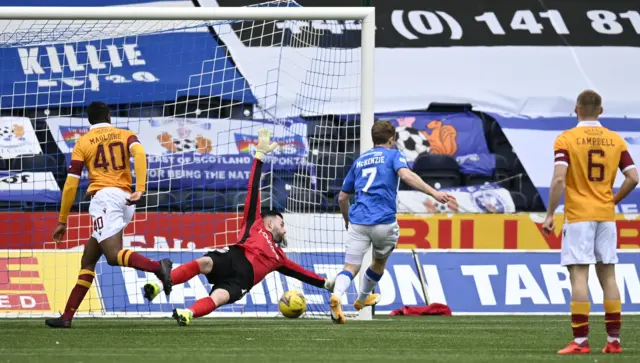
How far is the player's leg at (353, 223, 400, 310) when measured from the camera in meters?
10.0

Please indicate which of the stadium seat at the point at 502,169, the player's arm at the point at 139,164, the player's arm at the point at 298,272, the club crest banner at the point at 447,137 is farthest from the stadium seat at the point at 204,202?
the player's arm at the point at 139,164

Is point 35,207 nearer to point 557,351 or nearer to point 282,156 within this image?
point 282,156

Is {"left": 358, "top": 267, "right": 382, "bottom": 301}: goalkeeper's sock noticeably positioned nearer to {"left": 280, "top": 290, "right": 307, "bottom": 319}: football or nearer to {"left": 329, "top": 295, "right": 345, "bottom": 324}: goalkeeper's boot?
{"left": 329, "top": 295, "right": 345, "bottom": 324}: goalkeeper's boot

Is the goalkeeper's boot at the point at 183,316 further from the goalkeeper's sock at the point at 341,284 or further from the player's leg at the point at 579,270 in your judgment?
the player's leg at the point at 579,270

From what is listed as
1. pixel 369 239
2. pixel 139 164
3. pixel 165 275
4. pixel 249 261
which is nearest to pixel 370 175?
pixel 369 239

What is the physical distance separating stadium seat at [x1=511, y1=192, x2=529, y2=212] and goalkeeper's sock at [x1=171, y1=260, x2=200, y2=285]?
26.1 feet

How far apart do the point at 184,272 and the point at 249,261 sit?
0.67m

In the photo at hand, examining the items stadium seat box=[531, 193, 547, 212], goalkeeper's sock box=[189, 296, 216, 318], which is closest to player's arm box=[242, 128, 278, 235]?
goalkeeper's sock box=[189, 296, 216, 318]

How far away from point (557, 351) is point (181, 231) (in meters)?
7.99

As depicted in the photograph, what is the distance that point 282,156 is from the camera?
15430 millimetres

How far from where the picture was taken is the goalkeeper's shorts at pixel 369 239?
33.0ft

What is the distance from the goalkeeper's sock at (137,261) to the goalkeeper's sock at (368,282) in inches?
84.6

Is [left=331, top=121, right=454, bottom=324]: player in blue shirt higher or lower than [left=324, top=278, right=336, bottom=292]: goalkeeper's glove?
higher

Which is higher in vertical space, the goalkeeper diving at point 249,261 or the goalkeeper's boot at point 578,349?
the goalkeeper diving at point 249,261
